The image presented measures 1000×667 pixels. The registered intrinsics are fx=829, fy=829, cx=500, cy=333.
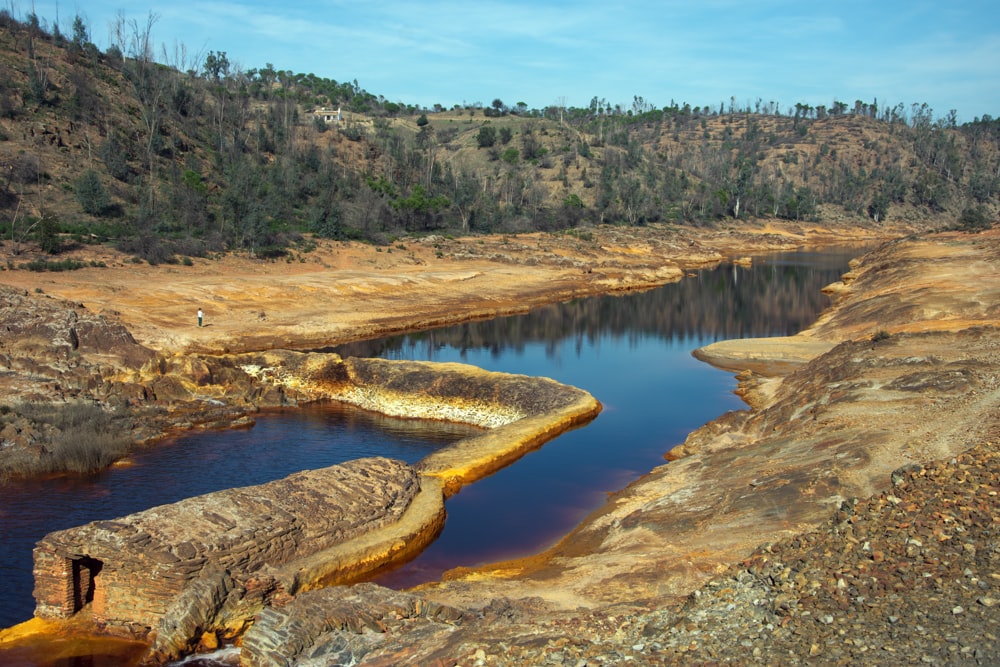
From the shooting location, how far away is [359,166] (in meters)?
101

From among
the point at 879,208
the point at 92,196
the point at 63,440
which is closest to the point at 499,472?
the point at 63,440

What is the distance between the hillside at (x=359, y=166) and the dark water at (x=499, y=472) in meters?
24.9

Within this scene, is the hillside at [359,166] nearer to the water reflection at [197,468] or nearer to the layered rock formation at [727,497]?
the water reflection at [197,468]

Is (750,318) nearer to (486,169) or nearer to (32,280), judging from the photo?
(32,280)

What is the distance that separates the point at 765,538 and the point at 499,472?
10411 mm

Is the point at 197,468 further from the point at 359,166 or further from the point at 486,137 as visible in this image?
the point at 486,137

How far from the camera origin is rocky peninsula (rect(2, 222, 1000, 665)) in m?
10.5

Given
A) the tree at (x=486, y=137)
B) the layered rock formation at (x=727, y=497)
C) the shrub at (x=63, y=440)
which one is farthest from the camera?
the tree at (x=486, y=137)

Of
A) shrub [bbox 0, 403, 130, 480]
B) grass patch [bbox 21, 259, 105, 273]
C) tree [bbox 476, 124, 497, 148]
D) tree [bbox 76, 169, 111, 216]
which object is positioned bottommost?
shrub [bbox 0, 403, 130, 480]

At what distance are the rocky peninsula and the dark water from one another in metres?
1.37

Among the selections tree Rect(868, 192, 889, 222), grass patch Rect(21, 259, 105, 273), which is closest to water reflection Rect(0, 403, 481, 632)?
grass patch Rect(21, 259, 105, 273)

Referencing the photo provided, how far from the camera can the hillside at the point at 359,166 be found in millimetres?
59531

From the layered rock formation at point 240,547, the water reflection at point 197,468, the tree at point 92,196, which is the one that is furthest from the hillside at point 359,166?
the layered rock formation at point 240,547

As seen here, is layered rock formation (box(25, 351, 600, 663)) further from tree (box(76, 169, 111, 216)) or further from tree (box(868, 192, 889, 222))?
tree (box(868, 192, 889, 222))
